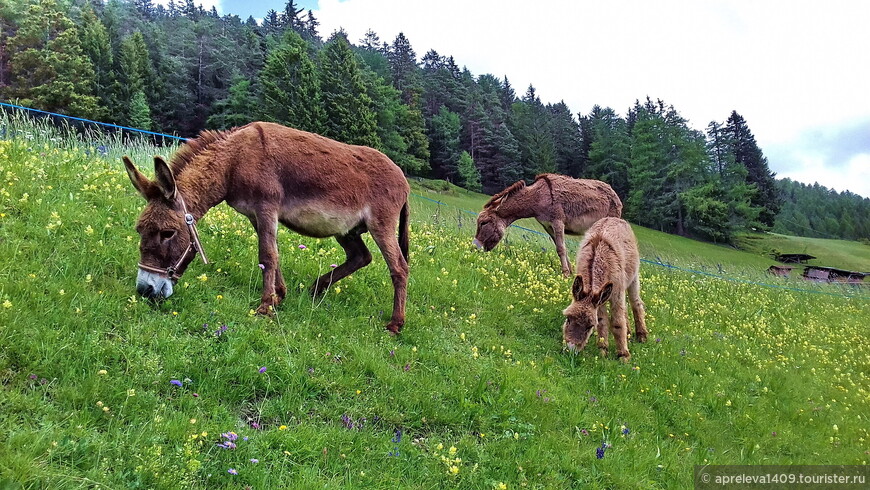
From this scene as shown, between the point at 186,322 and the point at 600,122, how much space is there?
92.2 metres

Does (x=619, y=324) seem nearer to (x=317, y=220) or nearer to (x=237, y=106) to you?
(x=317, y=220)

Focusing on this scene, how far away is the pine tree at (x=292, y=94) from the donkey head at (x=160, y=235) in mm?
45416

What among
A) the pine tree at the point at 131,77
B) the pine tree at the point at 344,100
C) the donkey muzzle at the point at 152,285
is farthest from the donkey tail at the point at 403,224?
the pine tree at the point at 131,77

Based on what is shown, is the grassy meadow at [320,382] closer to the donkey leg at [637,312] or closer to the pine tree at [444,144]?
the donkey leg at [637,312]

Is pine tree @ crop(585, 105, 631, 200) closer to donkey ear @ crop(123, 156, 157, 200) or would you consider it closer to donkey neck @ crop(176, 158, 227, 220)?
donkey neck @ crop(176, 158, 227, 220)

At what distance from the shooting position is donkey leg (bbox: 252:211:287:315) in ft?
17.2

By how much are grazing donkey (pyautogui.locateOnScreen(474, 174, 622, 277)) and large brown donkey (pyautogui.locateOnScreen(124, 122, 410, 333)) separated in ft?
21.1

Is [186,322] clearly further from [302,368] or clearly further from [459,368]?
[459,368]

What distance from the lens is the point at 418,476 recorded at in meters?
3.88

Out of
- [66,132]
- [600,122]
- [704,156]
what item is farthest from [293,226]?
[600,122]

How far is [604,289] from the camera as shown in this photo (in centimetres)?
712

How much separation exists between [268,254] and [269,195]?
69 centimetres

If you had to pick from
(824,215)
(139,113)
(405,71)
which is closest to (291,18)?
(405,71)

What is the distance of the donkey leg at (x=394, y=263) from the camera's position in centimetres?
616
